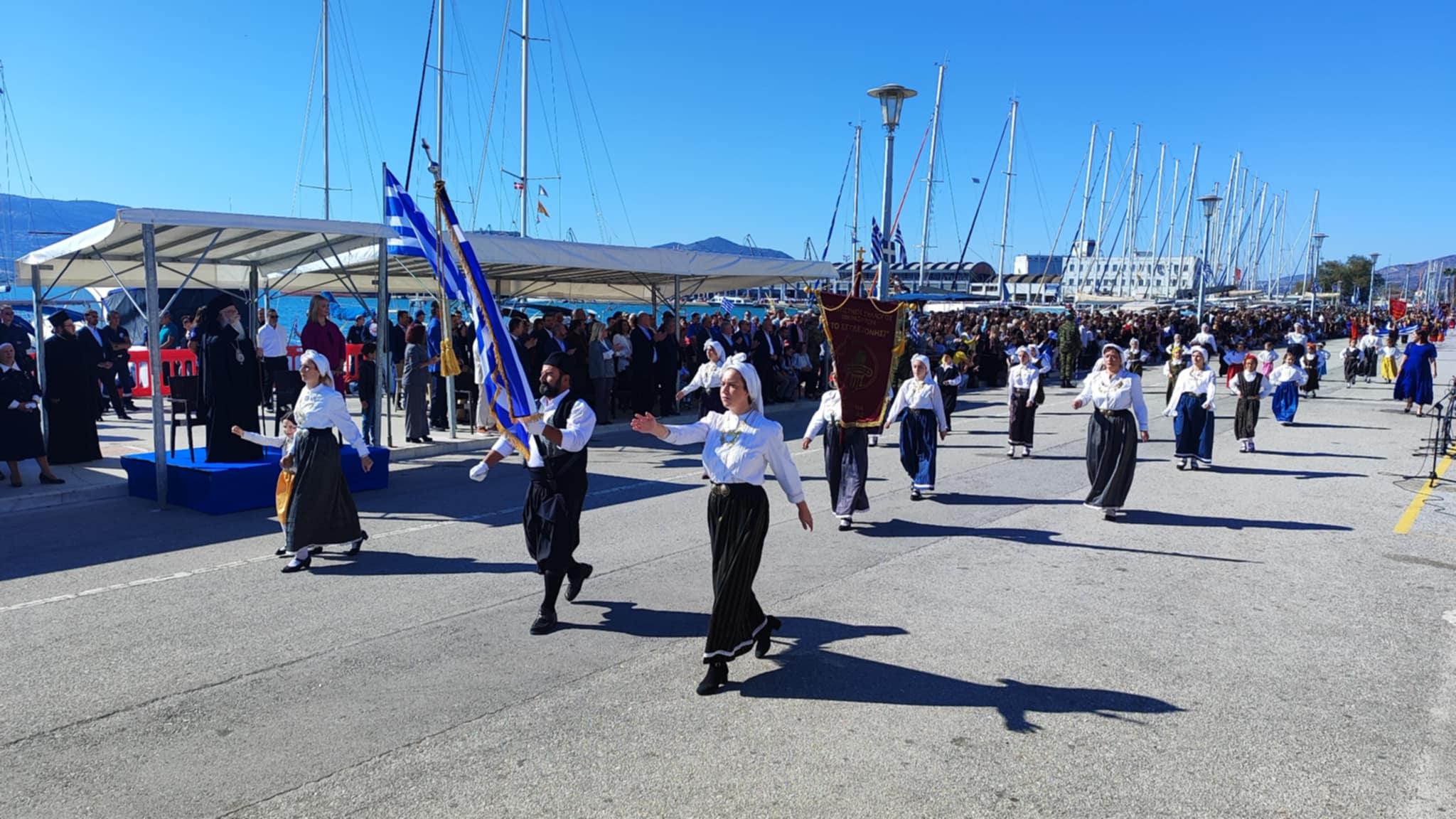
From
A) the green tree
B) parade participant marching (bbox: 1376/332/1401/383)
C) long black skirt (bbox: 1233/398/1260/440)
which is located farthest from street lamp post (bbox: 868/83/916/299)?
the green tree

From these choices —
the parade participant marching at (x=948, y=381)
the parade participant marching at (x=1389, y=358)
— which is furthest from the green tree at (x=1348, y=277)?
the parade participant marching at (x=948, y=381)

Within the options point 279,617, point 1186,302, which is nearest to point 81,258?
point 279,617

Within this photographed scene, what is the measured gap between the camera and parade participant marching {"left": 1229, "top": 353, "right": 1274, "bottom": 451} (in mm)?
14484

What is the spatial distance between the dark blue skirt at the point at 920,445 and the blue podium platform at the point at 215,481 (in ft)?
18.7

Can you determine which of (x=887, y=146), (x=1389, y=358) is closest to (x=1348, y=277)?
(x=1389, y=358)

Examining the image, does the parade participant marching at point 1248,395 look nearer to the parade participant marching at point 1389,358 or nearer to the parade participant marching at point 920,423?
the parade participant marching at point 920,423

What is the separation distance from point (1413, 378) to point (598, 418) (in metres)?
17.3

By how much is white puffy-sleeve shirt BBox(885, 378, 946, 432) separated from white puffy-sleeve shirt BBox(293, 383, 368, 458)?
5653 mm

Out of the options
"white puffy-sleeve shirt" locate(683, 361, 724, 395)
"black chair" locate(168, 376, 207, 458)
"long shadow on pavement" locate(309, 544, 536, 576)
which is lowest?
"long shadow on pavement" locate(309, 544, 536, 576)

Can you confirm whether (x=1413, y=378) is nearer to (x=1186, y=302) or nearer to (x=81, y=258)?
(x=81, y=258)

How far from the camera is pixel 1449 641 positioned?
238 inches

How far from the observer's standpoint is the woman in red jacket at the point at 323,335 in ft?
39.8

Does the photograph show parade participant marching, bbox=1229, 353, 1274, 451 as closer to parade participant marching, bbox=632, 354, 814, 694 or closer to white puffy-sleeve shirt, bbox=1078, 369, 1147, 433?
white puffy-sleeve shirt, bbox=1078, 369, 1147, 433

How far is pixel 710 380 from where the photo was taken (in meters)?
12.2
